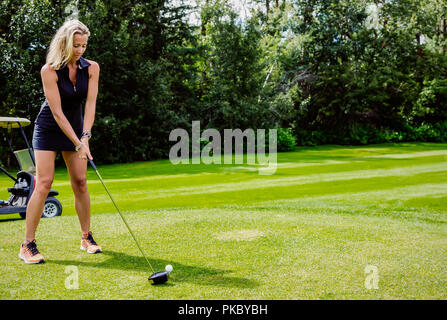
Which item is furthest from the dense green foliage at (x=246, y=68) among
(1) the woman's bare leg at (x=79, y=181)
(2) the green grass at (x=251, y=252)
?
(1) the woman's bare leg at (x=79, y=181)

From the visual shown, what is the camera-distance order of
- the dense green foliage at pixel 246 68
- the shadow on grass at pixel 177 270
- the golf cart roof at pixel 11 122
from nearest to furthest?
the shadow on grass at pixel 177 270, the golf cart roof at pixel 11 122, the dense green foliage at pixel 246 68

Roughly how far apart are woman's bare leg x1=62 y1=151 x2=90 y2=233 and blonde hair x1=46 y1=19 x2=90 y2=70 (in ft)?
2.97

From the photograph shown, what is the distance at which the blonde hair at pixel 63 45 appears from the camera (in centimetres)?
400

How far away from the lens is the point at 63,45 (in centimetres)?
403

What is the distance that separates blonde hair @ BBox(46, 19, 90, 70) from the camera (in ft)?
13.1

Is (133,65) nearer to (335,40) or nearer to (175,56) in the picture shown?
(175,56)

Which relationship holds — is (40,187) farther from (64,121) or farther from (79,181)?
(64,121)

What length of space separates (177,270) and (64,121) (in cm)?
173

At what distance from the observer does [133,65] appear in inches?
920

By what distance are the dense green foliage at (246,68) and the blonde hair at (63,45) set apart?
17143 millimetres
